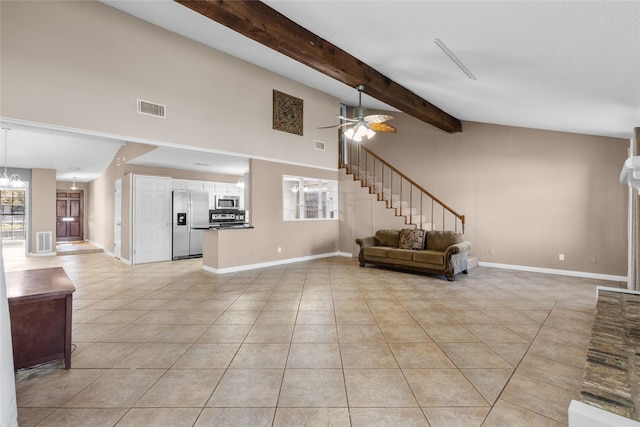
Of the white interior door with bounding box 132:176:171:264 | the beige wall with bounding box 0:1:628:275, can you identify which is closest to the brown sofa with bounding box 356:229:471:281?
the beige wall with bounding box 0:1:628:275

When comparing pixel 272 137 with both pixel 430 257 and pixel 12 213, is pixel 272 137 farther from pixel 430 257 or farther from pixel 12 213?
pixel 12 213

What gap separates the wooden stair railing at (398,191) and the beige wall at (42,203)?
909 cm

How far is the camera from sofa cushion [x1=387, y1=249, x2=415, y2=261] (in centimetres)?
579

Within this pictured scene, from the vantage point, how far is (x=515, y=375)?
225 centimetres

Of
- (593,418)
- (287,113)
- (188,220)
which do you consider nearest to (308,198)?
(287,113)

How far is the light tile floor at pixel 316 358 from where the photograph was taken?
6.04 ft

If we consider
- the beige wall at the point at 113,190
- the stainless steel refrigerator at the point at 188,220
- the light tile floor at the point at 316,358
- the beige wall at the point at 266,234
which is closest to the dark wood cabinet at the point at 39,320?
the light tile floor at the point at 316,358

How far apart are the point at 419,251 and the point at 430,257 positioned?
346 millimetres

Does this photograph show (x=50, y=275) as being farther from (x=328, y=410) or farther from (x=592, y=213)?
(x=592, y=213)

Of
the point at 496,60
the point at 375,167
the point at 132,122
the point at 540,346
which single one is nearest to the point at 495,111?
the point at 496,60

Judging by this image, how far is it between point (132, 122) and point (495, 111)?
20.4 feet

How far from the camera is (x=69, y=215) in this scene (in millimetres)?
12906

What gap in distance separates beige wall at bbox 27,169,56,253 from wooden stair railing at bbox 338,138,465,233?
909cm

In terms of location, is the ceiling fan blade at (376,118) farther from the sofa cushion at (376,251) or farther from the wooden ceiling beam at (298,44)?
the sofa cushion at (376,251)
